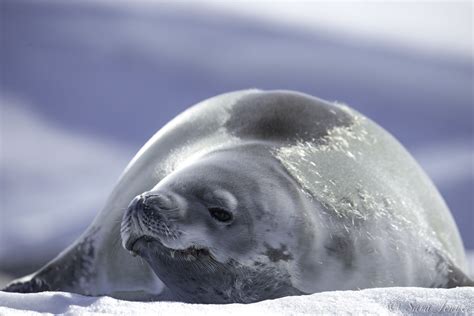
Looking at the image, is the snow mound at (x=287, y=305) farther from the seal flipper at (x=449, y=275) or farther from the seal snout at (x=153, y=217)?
the seal flipper at (x=449, y=275)

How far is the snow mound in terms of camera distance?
7.61ft

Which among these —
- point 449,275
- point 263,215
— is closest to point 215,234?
point 263,215

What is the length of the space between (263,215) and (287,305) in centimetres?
107

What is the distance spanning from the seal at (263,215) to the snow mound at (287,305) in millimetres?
928

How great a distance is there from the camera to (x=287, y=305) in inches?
96.2

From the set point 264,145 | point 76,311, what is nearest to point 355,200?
point 264,145

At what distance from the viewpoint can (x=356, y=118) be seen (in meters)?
4.53

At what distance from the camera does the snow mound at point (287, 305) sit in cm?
232

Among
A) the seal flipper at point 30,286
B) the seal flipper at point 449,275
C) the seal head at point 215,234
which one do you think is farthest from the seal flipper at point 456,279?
the seal flipper at point 30,286

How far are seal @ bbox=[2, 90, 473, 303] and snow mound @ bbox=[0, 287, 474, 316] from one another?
93 centimetres

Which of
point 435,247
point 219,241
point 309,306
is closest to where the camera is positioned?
point 309,306

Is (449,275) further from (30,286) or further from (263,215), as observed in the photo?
(30,286)

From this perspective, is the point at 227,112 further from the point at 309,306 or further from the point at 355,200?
the point at 309,306

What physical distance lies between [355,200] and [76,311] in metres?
1.80
